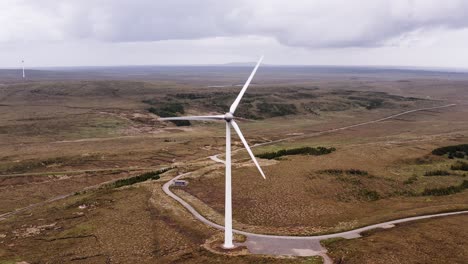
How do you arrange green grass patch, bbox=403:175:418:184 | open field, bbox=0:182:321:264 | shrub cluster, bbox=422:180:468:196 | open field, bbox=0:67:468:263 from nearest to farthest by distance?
open field, bbox=0:182:321:264 < open field, bbox=0:67:468:263 < shrub cluster, bbox=422:180:468:196 < green grass patch, bbox=403:175:418:184

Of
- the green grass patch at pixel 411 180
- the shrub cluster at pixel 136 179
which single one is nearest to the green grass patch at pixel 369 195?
the green grass patch at pixel 411 180

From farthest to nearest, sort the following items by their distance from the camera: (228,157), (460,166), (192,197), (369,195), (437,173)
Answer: (460,166) < (437,173) < (369,195) < (192,197) < (228,157)

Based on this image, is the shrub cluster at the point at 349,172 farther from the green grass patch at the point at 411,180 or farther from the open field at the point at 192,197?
the green grass patch at the point at 411,180

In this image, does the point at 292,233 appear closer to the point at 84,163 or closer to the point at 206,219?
the point at 206,219

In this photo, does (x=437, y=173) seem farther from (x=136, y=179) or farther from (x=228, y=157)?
(x=136, y=179)

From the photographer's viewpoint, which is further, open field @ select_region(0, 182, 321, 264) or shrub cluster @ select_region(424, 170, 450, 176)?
shrub cluster @ select_region(424, 170, 450, 176)

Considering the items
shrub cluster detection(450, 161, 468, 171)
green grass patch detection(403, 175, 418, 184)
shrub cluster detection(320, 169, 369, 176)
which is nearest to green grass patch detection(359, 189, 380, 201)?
shrub cluster detection(320, 169, 369, 176)

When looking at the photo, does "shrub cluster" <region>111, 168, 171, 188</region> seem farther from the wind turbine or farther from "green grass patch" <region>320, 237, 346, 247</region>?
"green grass patch" <region>320, 237, 346, 247</region>

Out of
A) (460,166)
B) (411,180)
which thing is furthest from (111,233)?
(460,166)
